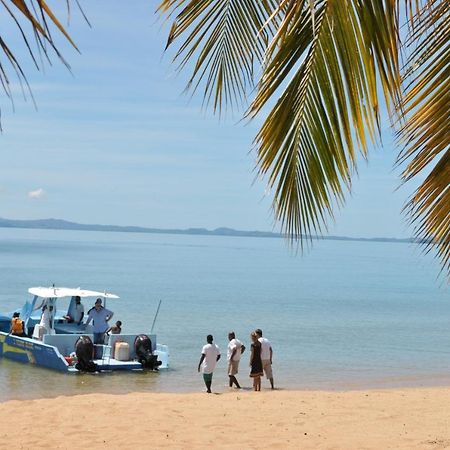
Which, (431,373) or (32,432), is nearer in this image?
(32,432)

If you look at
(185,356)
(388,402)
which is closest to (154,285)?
(185,356)

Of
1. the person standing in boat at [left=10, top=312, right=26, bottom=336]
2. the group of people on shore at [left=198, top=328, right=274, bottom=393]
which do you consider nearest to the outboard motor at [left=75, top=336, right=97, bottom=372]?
the person standing in boat at [left=10, top=312, right=26, bottom=336]

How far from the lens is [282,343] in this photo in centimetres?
3584

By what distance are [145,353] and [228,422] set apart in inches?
327

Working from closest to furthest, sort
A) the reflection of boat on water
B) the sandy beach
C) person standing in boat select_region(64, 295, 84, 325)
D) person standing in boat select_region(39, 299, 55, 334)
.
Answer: the sandy beach → the reflection of boat on water → person standing in boat select_region(39, 299, 55, 334) → person standing in boat select_region(64, 295, 84, 325)

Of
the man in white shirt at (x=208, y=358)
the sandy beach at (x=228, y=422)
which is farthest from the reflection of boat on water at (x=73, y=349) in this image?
the sandy beach at (x=228, y=422)

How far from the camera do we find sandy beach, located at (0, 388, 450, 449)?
1065 cm

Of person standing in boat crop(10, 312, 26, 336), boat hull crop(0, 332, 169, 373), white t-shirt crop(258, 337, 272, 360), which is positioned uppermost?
person standing in boat crop(10, 312, 26, 336)

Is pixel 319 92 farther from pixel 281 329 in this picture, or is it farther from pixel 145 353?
pixel 281 329

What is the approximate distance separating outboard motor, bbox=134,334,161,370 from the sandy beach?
4520mm

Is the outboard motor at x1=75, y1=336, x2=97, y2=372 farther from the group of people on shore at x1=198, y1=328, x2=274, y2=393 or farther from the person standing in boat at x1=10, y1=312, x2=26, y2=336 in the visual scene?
the group of people on shore at x1=198, y1=328, x2=274, y2=393

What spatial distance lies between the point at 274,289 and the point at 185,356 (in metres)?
55.8

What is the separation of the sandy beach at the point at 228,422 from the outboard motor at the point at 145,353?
14.8 ft

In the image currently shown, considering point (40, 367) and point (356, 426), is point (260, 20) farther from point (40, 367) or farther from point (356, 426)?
point (40, 367)
